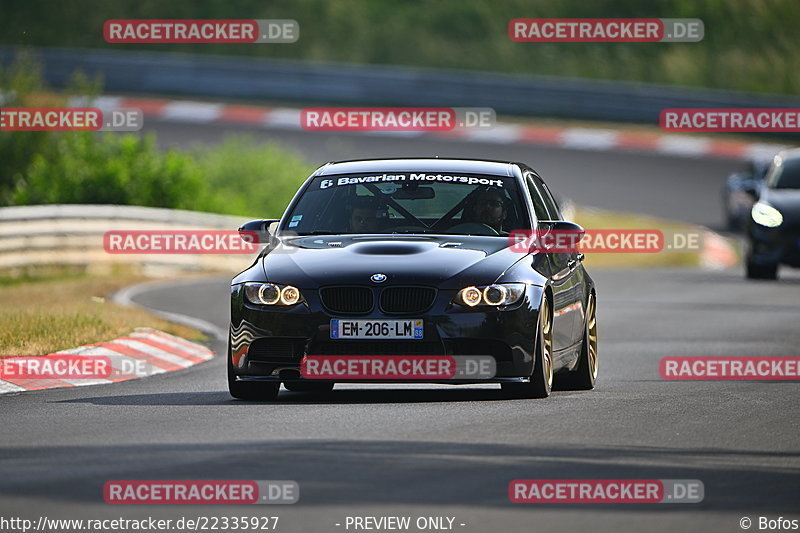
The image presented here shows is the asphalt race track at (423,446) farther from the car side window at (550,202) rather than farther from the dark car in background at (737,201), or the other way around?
the dark car in background at (737,201)

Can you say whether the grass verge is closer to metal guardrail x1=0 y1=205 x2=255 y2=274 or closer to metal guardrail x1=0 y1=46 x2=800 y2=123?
metal guardrail x1=0 y1=205 x2=255 y2=274

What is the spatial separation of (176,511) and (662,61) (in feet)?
129

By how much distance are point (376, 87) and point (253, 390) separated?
93.0 ft

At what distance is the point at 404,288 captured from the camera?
10.8 meters

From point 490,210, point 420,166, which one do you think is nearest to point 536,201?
point 490,210

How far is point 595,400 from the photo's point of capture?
11.4m

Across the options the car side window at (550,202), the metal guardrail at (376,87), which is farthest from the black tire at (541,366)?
the metal guardrail at (376,87)

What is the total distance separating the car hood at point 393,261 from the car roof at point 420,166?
850 mm

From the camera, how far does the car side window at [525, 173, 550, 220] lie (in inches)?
485

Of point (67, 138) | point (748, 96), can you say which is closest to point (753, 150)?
point (748, 96)

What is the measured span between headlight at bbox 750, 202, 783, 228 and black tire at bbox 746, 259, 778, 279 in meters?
1.05

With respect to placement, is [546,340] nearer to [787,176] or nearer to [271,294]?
[271,294]

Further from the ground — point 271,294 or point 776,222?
point 776,222

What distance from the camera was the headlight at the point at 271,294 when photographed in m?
10.9
